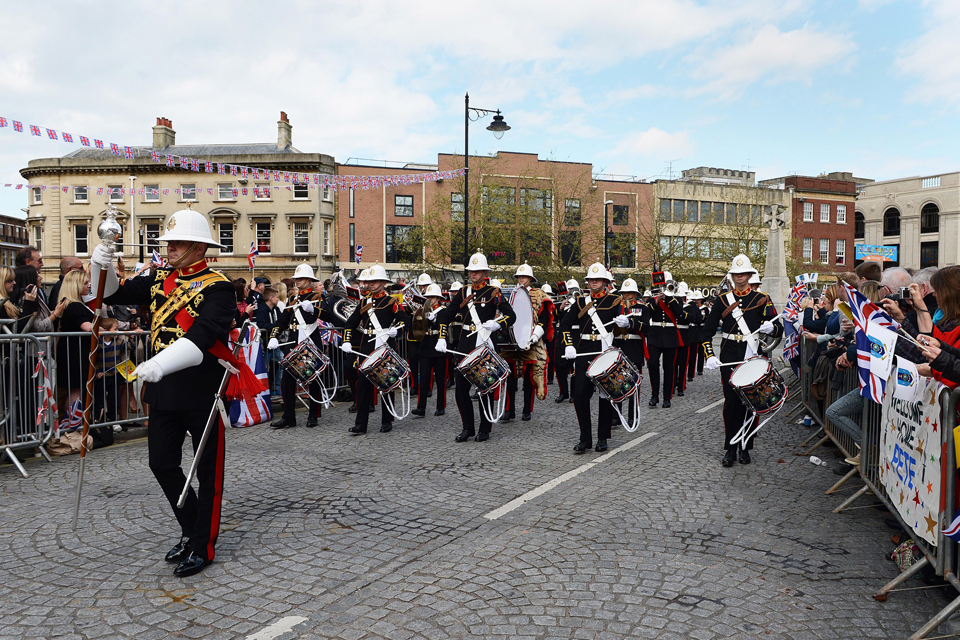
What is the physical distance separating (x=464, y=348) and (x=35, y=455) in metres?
4.81

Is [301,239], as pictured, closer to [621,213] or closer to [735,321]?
[621,213]

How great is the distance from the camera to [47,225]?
48625 mm

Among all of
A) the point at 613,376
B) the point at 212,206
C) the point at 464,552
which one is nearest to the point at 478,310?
the point at 613,376

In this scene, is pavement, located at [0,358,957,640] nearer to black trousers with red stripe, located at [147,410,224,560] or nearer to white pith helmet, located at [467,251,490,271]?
black trousers with red stripe, located at [147,410,224,560]

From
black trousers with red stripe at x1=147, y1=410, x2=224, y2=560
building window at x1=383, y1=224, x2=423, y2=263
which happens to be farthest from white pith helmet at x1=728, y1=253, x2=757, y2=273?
building window at x1=383, y1=224, x2=423, y2=263

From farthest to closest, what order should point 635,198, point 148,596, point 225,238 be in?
1. point 635,198
2. point 225,238
3. point 148,596

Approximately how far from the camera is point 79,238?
160ft

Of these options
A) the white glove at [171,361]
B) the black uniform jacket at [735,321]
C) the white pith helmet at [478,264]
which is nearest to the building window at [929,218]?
the black uniform jacket at [735,321]

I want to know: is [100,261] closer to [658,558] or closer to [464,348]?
[658,558]

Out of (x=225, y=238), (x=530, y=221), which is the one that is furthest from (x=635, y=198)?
(x=225, y=238)

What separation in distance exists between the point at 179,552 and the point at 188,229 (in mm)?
2015

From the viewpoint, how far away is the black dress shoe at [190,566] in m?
4.39

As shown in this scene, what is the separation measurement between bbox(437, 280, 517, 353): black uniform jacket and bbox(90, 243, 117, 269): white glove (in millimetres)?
4800

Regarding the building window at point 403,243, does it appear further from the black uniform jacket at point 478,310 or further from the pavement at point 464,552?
the pavement at point 464,552
